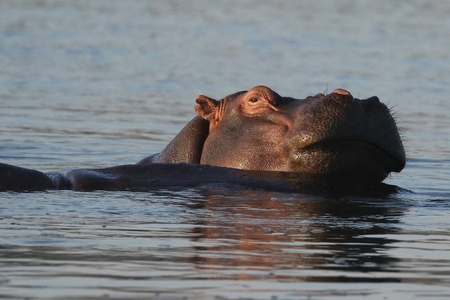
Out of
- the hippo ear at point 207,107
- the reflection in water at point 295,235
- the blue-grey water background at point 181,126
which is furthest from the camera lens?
the hippo ear at point 207,107

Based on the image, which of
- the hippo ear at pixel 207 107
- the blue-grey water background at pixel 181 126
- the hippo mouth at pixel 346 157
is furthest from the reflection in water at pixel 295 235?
the hippo ear at pixel 207 107

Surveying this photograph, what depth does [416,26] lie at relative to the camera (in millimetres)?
27094

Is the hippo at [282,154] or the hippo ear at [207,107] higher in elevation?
the hippo ear at [207,107]

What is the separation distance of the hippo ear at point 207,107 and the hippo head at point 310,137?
341 millimetres

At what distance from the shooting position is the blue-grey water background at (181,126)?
5320mm

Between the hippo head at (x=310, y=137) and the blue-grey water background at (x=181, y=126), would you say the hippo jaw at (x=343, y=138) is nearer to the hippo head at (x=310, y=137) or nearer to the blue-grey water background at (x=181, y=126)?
the hippo head at (x=310, y=137)

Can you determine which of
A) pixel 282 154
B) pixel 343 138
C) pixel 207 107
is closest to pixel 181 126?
pixel 207 107

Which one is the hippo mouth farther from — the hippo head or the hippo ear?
the hippo ear

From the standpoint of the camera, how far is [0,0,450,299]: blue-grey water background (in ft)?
17.5

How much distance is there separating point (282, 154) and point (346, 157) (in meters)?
0.53

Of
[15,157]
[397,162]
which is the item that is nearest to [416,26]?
[15,157]

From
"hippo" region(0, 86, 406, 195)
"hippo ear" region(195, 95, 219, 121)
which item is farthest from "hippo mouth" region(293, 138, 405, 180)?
"hippo ear" region(195, 95, 219, 121)

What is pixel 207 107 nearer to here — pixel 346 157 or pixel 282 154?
pixel 282 154

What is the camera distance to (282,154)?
27.7ft
